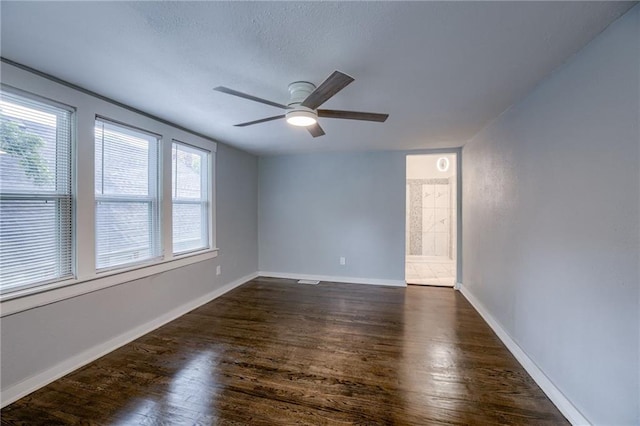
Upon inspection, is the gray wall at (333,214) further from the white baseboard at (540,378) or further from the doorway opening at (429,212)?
the doorway opening at (429,212)

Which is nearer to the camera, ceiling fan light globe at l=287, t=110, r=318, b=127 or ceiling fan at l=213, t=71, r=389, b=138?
ceiling fan at l=213, t=71, r=389, b=138

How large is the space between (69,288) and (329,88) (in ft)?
8.41

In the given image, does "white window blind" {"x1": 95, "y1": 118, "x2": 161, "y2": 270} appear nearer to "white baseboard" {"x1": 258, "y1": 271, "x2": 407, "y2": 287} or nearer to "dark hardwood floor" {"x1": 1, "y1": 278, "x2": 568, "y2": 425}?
"dark hardwood floor" {"x1": 1, "y1": 278, "x2": 568, "y2": 425}

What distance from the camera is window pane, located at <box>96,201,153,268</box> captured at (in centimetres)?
244

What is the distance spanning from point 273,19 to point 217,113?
1606mm

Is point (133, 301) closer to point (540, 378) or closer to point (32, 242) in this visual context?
point (32, 242)

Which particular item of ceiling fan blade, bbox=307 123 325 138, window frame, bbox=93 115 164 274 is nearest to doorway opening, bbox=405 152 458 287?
ceiling fan blade, bbox=307 123 325 138

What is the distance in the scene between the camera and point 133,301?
8.82ft

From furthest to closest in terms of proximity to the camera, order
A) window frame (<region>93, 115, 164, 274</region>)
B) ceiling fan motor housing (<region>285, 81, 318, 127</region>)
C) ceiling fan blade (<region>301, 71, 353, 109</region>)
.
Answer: window frame (<region>93, 115, 164, 274</region>)
ceiling fan motor housing (<region>285, 81, 318, 127</region>)
ceiling fan blade (<region>301, 71, 353, 109</region>)

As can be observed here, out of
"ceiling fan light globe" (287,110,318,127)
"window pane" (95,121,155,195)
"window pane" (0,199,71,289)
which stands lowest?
"window pane" (0,199,71,289)

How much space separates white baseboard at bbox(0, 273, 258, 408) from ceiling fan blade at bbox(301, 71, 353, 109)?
2.78 metres

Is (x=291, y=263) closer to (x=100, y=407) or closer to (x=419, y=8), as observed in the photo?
(x=100, y=407)

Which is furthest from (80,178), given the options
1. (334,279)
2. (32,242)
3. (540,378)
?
(540,378)

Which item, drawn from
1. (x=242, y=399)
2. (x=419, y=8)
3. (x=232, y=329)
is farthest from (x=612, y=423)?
(x=232, y=329)
